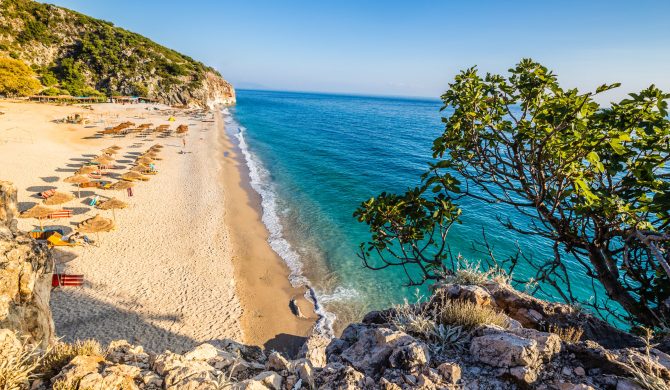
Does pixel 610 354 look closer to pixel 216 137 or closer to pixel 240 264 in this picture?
pixel 240 264

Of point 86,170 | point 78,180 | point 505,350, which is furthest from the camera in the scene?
point 86,170

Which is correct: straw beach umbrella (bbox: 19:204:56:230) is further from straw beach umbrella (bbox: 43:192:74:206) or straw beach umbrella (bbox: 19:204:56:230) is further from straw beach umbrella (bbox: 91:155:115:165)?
straw beach umbrella (bbox: 91:155:115:165)

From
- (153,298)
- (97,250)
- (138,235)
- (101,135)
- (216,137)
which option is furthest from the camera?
(216,137)

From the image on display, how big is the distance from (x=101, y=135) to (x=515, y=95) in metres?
49.2

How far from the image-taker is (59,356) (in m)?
4.30

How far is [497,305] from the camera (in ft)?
19.7

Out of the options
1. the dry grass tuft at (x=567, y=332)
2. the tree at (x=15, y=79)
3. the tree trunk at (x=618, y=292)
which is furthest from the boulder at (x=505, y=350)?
the tree at (x=15, y=79)

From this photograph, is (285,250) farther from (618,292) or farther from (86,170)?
(86,170)

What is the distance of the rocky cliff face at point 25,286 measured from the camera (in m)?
5.32

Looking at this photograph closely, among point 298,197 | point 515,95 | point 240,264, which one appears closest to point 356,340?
point 515,95

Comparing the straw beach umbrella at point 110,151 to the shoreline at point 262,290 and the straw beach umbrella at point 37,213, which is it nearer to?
the straw beach umbrella at point 37,213

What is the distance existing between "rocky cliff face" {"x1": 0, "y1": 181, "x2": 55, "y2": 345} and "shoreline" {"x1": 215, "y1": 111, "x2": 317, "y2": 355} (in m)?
7.29

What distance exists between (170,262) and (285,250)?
20.4 feet

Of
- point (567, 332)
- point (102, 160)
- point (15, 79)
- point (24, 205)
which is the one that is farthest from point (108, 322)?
point (15, 79)
